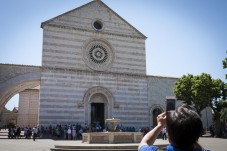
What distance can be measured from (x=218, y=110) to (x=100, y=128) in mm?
12139

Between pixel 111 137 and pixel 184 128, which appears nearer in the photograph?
pixel 184 128

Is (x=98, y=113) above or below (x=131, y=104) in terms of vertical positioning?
below

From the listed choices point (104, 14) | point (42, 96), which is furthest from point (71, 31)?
point (42, 96)

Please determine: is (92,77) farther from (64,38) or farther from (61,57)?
(64,38)

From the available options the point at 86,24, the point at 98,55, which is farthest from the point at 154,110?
the point at 86,24

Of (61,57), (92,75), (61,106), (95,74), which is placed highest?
(61,57)

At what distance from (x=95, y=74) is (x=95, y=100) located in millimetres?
2621

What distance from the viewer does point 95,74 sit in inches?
Result: 1081

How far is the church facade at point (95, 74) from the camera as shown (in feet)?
82.9

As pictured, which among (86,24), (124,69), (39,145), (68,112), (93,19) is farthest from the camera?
(124,69)

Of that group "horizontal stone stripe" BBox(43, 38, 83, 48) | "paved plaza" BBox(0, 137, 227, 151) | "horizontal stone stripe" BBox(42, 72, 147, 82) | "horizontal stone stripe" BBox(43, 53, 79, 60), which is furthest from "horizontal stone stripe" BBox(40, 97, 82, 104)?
"paved plaza" BBox(0, 137, 227, 151)

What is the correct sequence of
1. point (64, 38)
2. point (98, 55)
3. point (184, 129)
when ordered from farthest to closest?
point (98, 55) → point (64, 38) → point (184, 129)

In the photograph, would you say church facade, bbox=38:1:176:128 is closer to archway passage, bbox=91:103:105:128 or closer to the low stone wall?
archway passage, bbox=91:103:105:128

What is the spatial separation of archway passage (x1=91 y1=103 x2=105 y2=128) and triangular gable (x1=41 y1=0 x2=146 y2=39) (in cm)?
791
